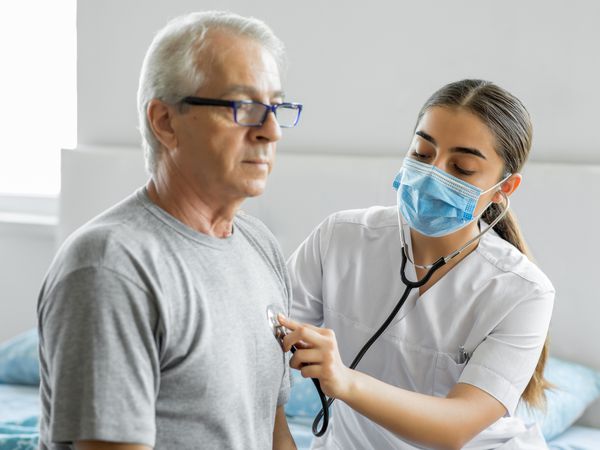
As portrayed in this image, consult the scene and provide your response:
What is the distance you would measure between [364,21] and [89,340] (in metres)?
1.91

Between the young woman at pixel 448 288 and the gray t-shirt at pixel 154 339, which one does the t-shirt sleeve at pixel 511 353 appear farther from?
the gray t-shirt at pixel 154 339

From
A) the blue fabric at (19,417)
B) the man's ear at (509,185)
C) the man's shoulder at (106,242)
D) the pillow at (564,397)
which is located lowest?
Answer: the blue fabric at (19,417)

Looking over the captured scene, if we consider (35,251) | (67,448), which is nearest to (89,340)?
(67,448)

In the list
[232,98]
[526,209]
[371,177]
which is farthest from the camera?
[371,177]

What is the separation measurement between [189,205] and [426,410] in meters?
0.57

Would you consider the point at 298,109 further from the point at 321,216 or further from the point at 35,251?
the point at 35,251

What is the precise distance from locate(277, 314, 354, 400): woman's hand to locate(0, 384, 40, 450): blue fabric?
989 millimetres

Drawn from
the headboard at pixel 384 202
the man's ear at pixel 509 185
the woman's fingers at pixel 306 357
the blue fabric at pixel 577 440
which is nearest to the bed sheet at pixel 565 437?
the blue fabric at pixel 577 440

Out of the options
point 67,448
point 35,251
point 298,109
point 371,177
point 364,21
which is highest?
point 364,21

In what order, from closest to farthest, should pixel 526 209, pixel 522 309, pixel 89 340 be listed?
pixel 89 340, pixel 522 309, pixel 526 209

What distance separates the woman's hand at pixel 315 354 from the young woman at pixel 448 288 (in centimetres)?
19

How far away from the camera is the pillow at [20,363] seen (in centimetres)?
249

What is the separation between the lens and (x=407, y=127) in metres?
2.58

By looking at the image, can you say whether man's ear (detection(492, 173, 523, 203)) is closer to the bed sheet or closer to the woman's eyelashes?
the woman's eyelashes
